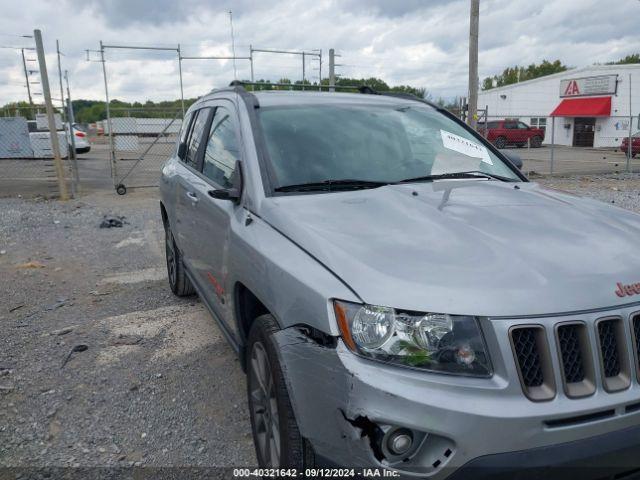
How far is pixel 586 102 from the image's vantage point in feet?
125

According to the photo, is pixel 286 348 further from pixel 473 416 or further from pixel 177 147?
pixel 177 147

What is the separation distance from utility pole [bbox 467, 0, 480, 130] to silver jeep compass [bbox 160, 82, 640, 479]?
12.1 meters

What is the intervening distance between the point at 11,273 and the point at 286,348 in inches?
215

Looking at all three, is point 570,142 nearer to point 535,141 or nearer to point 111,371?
point 535,141

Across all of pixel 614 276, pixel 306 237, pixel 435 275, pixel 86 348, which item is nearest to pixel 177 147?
pixel 86 348

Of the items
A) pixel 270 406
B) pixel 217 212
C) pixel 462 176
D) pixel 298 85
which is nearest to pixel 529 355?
pixel 270 406

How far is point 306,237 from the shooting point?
2.18m

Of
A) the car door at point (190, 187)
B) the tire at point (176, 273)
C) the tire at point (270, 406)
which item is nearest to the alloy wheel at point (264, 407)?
the tire at point (270, 406)

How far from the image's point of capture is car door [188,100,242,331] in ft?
9.69

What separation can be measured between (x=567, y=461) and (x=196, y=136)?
3.44 metres

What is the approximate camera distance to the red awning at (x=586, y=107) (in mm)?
36250

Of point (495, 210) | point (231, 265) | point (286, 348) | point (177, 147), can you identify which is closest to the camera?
point (286, 348)

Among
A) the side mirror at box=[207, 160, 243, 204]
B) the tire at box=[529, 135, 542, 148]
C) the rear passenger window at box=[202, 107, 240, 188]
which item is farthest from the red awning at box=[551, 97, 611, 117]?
the side mirror at box=[207, 160, 243, 204]

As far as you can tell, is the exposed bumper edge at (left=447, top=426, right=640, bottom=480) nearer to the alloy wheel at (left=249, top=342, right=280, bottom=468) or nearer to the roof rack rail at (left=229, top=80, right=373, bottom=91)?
the alloy wheel at (left=249, top=342, right=280, bottom=468)
